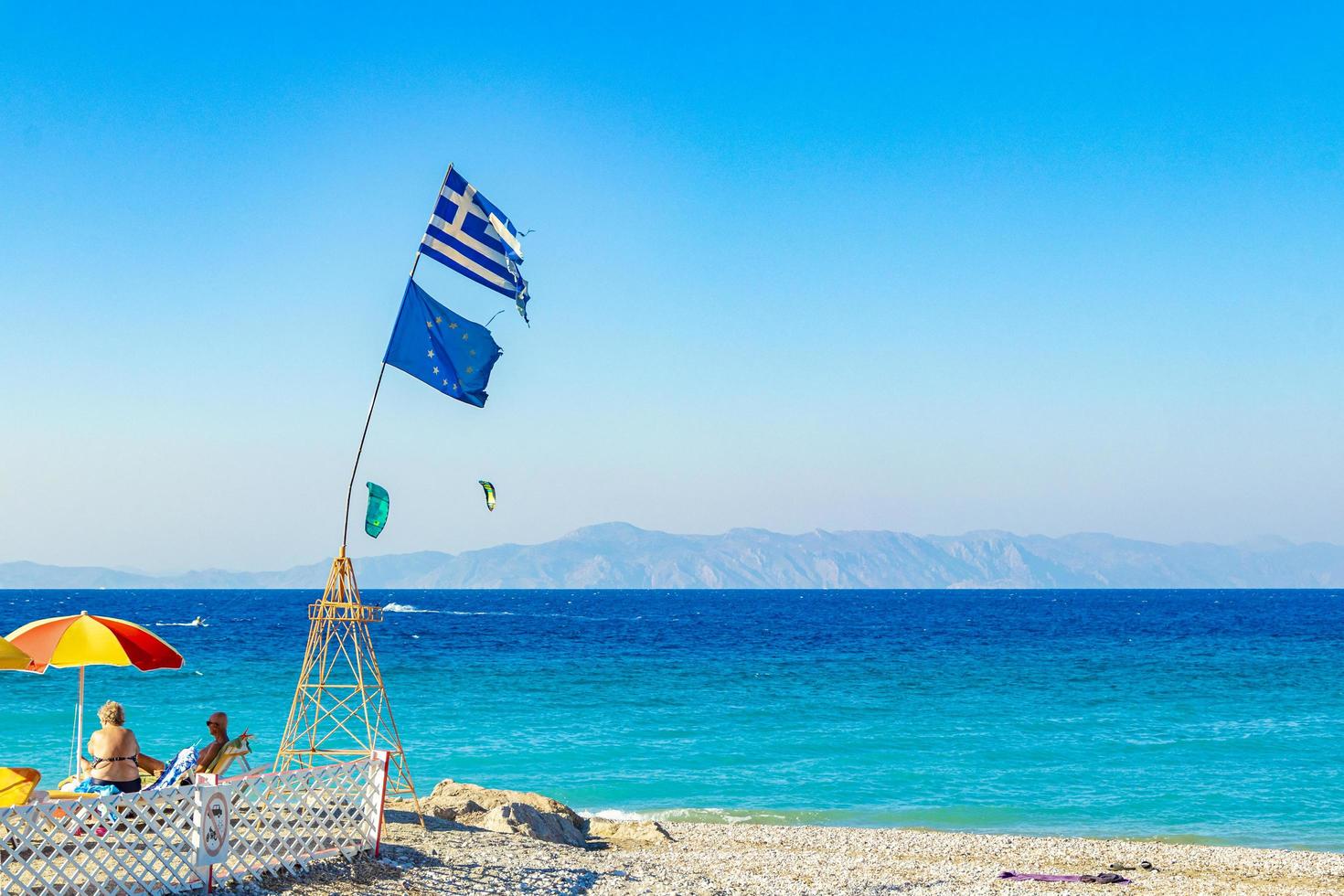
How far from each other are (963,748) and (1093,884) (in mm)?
13155

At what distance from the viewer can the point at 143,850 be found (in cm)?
987

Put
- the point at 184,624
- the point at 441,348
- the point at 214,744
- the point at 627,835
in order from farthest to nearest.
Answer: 1. the point at 184,624
2. the point at 627,835
3. the point at 441,348
4. the point at 214,744

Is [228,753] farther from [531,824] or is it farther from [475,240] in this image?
[475,240]

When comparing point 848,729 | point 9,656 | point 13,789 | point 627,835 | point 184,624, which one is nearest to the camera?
point 9,656

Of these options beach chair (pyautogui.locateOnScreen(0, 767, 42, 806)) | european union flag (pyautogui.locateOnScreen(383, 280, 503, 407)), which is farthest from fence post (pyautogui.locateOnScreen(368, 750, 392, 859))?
european union flag (pyautogui.locateOnScreen(383, 280, 503, 407))

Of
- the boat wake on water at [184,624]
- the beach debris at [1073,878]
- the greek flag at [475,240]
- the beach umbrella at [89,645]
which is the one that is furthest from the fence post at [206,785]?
the boat wake on water at [184,624]

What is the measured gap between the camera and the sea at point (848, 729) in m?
21.4

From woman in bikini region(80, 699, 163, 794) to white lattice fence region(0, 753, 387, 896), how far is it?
0.63 meters

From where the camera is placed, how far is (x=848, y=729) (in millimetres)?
30281

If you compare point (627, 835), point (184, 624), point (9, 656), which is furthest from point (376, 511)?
point (184, 624)

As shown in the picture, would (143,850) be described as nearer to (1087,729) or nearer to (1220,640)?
(1087,729)

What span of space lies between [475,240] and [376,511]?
11.2 feet

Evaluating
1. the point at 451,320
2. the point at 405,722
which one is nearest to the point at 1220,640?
the point at 405,722

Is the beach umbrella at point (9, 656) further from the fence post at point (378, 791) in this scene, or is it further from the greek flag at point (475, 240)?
the greek flag at point (475, 240)
